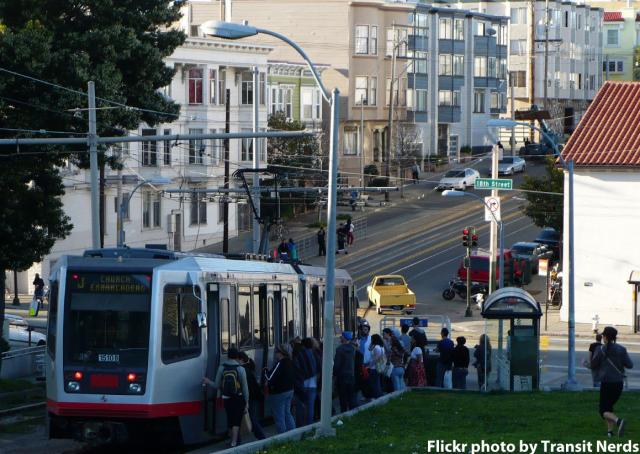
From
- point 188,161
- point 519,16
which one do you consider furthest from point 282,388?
point 519,16

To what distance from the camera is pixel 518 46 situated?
393ft

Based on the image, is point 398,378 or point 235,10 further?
point 235,10

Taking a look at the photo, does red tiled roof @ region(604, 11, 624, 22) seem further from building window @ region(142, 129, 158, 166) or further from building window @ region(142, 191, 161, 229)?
building window @ region(142, 129, 158, 166)

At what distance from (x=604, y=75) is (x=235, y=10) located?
52.9 meters

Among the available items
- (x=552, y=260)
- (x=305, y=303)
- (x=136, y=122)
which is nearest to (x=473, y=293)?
(x=552, y=260)

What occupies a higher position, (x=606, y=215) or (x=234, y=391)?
(x=606, y=215)

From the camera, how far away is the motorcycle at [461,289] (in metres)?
58.6

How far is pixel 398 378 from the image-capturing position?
27484mm

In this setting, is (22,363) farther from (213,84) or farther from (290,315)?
(213,84)

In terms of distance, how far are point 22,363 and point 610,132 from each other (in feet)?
95.6

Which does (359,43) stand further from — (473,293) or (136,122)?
(136,122)

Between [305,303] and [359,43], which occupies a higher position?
[359,43]

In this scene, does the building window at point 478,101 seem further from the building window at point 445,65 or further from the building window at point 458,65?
the building window at point 445,65

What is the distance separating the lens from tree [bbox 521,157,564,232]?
66.2 m
